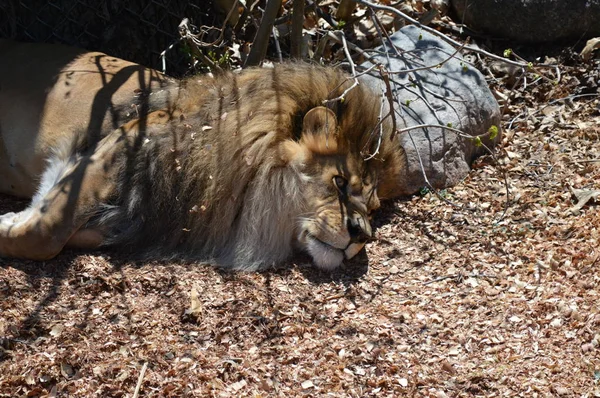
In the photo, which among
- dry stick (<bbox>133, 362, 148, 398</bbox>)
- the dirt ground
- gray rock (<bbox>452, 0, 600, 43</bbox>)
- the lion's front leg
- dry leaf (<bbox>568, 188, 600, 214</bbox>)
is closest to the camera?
dry stick (<bbox>133, 362, 148, 398</bbox>)

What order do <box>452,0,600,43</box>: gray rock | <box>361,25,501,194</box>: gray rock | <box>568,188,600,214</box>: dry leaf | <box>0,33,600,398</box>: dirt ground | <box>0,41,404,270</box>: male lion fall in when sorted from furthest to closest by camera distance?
<box>452,0,600,43</box>: gray rock
<box>361,25,501,194</box>: gray rock
<box>568,188,600,214</box>: dry leaf
<box>0,41,404,270</box>: male lion
<box>0,33,600,398</box>: dirt ground

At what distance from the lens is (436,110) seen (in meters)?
5.59

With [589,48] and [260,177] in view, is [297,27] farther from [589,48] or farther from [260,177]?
[589,48]

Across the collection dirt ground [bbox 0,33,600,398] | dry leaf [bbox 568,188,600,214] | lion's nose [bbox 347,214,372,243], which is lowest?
dirt ground [bbox 0,33,600,398]

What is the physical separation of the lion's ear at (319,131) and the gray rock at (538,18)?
9.01 feet

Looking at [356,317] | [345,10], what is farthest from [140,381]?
[345,10]

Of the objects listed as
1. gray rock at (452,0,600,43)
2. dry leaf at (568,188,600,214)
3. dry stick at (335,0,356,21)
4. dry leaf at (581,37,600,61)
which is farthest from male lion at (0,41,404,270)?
dry leaf at (581,37,600,61)

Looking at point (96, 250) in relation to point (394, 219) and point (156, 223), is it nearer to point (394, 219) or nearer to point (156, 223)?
point (156, 223)

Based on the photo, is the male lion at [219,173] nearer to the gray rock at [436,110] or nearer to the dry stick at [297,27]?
the gray rock at [436,110]

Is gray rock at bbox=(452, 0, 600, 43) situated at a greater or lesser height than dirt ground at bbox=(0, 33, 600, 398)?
greater

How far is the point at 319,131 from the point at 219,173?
62 cm

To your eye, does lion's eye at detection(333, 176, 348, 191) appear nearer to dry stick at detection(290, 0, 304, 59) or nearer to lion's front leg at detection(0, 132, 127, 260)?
lion's front leg at detection(0, 132, 127, 260)

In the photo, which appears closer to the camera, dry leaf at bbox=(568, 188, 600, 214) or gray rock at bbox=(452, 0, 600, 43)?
dry leaf at bbox=(568, 188, 600, 214)

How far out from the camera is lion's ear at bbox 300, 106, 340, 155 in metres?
4.52
